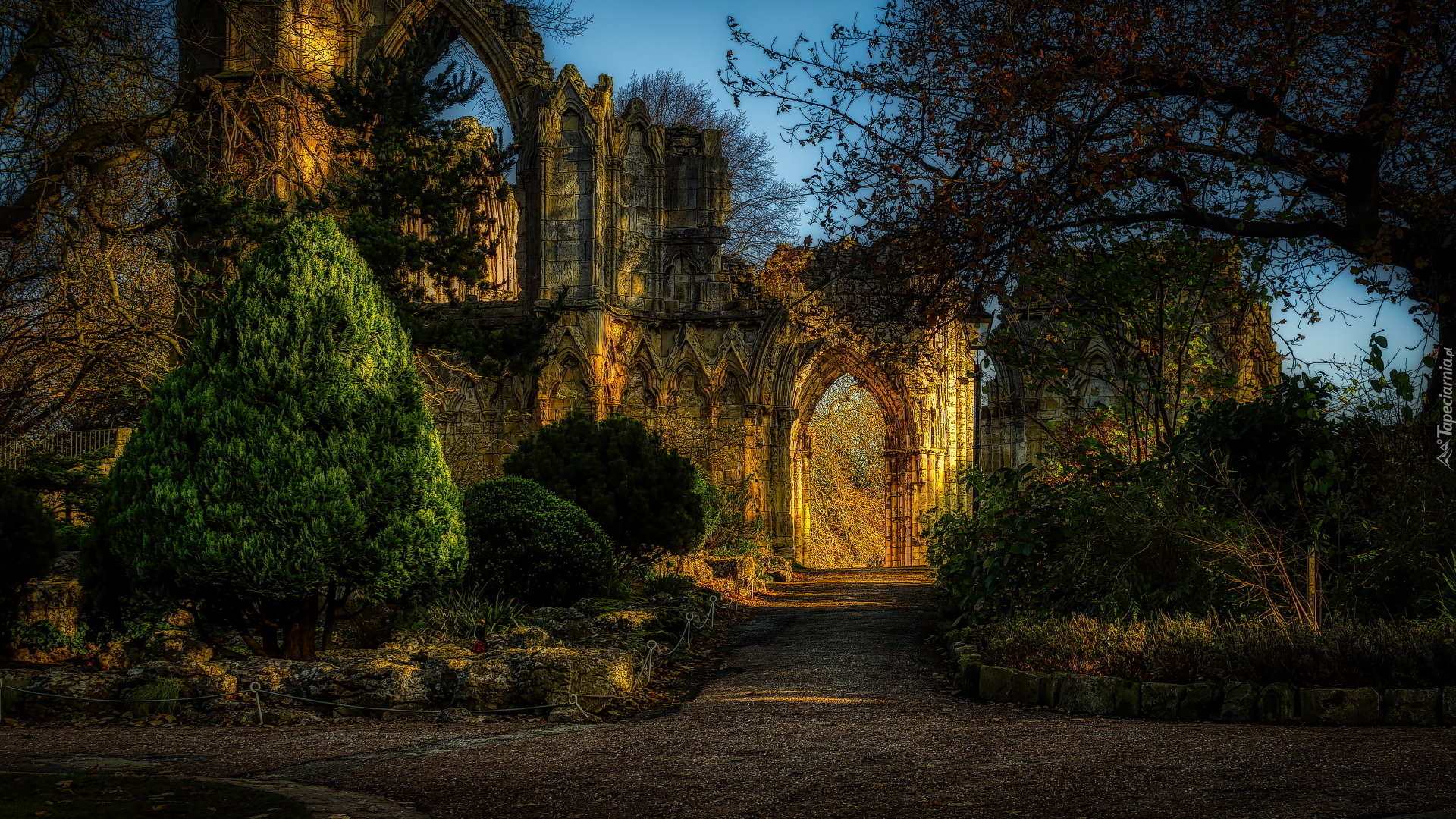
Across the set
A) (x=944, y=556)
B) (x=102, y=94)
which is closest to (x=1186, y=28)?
(x=944, y=556)

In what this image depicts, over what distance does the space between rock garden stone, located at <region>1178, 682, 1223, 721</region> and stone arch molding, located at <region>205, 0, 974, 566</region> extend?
16.4m

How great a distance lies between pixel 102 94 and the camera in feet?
32.9

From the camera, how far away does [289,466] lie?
853 cm

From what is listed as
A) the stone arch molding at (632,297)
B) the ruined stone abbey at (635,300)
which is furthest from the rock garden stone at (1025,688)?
the stone arch molding at (632,297)

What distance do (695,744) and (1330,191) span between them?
507 centimetres

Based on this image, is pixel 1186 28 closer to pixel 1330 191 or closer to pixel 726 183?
pixel 1330 191

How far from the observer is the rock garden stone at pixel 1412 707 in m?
6.18

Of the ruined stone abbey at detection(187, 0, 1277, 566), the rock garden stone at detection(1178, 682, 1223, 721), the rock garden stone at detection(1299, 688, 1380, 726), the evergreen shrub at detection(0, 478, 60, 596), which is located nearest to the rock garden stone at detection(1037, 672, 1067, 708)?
the rock garden stone at detection(1178, 682, 1223, 721)

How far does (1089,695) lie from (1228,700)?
0.78 meters

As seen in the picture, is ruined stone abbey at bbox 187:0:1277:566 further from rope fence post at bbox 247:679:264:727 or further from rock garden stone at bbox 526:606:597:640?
rope fence post at bbox 247:679:264:727

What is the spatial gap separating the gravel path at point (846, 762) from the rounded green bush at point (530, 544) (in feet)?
12.2

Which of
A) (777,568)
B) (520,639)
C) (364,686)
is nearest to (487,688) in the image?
(364,686)

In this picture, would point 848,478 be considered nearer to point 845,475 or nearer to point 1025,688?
point 845,475

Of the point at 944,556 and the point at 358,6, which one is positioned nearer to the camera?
the point at 944,556
